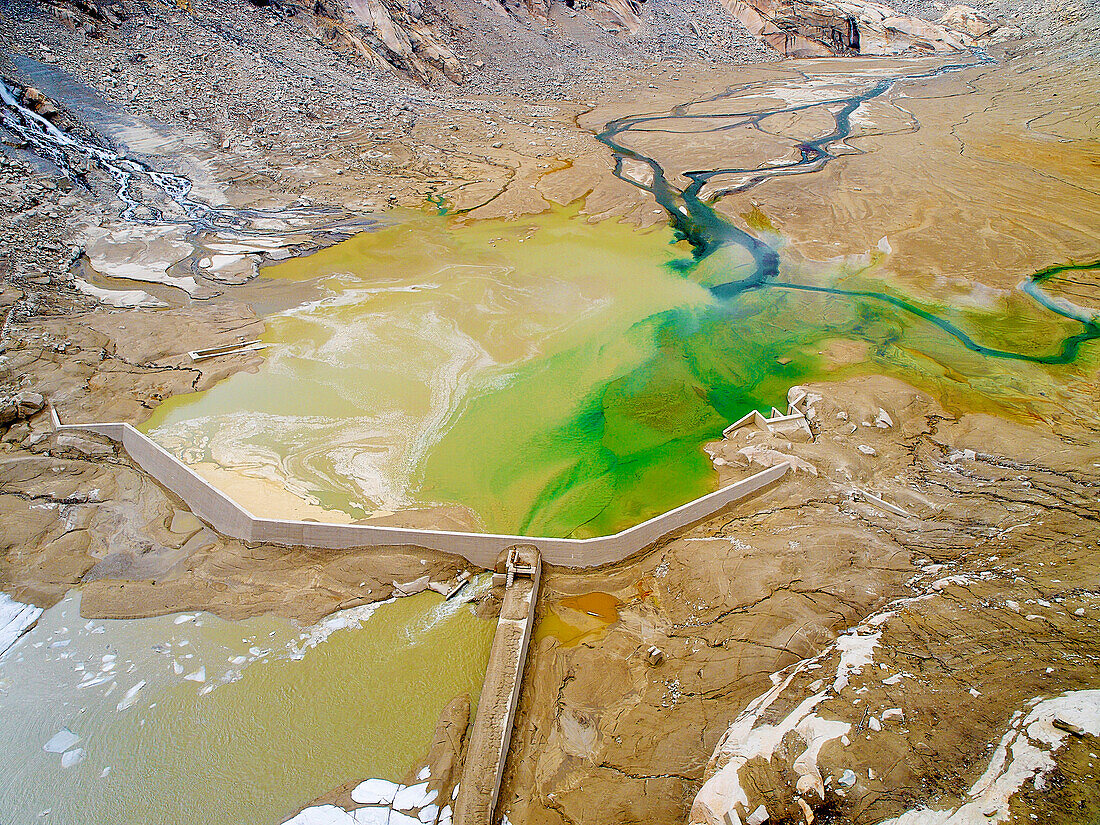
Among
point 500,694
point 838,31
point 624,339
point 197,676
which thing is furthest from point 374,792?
point 838,31

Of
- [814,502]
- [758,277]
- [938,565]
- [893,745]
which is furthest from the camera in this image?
[758,277]

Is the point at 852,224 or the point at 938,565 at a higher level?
the point at 852,224

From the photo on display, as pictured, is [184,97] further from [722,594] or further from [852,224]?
[722,594]

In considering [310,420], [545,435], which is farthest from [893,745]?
[310,420]

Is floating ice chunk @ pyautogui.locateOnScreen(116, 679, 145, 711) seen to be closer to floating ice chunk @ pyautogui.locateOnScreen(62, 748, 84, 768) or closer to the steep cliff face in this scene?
floating ice chunk @ pyautogui.locateOnScreen(62, 748, 84, 768)

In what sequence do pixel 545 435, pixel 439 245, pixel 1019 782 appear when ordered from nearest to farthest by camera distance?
pixel 1019 782 → pixel 545 435 → pixel 439 245

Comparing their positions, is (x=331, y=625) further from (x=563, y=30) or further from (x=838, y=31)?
(x=838, y=31)
